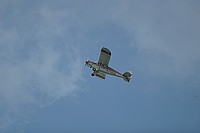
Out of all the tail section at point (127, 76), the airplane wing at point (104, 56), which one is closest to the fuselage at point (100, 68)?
the airplane wing at point (104, 56)

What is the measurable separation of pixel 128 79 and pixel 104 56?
10.4 m

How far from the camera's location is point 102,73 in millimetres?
84375

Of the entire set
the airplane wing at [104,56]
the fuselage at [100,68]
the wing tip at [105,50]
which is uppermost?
the wing tip at [105,50]

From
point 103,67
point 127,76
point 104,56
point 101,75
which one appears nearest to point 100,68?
point 103,67

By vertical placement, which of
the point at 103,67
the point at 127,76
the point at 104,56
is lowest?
the point at 103,67

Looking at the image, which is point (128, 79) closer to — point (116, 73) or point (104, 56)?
point (116, 73)

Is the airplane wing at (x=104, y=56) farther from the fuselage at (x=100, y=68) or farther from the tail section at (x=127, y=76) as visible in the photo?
the tail section at (x=127, y=76)

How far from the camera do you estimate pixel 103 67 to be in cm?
8194

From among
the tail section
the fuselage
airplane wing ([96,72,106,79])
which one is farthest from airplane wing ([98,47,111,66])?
the tail section

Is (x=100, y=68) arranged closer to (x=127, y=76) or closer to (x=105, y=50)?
(x=105, y=50)

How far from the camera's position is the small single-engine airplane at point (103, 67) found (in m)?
79.8

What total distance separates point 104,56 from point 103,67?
3.33 metres

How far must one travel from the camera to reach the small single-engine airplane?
262 ft

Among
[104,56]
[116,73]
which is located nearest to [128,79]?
[116,73]
